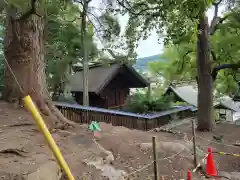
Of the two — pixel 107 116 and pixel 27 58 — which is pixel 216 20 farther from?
pixel 27 58

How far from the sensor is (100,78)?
672 inches

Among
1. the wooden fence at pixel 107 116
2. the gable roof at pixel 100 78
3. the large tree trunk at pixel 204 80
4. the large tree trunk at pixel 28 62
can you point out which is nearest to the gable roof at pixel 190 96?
the gable roof at pixel 100 78

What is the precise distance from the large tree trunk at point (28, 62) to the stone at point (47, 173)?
8.70 ft

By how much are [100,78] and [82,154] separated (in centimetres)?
1168

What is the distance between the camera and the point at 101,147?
6309mm

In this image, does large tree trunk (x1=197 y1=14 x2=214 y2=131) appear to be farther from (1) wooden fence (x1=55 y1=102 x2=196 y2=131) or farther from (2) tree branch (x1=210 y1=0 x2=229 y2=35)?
(1) wooden fence (x1=55 y1=102 x2=196 y2=131)

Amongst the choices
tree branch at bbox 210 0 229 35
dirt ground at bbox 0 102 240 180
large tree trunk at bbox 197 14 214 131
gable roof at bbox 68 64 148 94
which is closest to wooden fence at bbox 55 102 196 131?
large tree trunk at bbox 197 14 214 131

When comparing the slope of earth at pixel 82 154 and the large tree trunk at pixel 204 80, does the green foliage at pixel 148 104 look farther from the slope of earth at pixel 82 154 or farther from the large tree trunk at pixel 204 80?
the slope of earth at pixel 82 154

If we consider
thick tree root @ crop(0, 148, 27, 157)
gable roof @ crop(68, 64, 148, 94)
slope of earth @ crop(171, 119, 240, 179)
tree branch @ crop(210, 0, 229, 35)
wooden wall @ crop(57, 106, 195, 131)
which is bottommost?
slope of earth @ crop(171, 119, 240, 179)

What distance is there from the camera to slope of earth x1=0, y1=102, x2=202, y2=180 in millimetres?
4504

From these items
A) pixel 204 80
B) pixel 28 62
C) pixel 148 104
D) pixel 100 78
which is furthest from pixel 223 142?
pixel 100 78

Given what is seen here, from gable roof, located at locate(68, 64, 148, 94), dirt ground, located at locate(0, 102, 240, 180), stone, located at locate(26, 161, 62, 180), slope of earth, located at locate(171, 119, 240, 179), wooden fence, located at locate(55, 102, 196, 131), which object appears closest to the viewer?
stone, located at locate(26, 161, 62, 180)

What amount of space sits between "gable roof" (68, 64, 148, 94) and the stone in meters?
11.4

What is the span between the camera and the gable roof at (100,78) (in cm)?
1628
